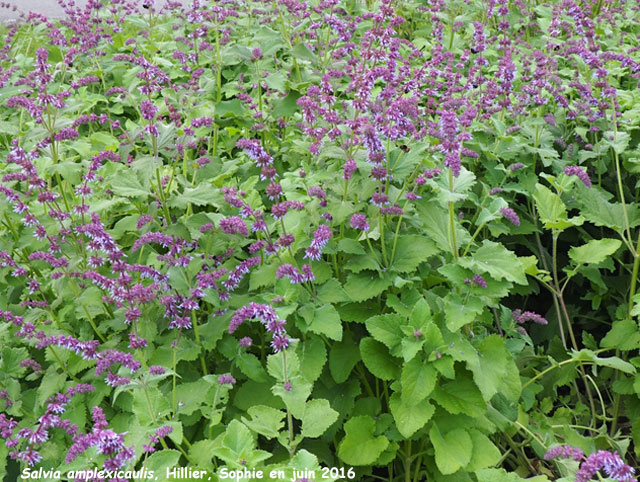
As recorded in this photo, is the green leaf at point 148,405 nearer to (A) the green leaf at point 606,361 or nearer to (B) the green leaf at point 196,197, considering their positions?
Answer: (B) the green leaf at point 196,197

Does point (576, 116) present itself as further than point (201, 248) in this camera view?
Yes

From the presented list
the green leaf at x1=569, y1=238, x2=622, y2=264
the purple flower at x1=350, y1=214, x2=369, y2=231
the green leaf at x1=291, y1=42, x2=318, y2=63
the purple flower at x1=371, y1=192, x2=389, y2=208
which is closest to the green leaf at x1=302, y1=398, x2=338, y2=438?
the purple flower at x1=350, y1=214, x2=369, y2=231

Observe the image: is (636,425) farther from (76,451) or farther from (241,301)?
(76,451)

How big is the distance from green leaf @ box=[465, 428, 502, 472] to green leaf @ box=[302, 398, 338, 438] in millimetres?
630

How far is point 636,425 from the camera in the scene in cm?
312

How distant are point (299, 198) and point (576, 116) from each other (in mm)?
2006

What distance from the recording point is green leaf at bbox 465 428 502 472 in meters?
2.59

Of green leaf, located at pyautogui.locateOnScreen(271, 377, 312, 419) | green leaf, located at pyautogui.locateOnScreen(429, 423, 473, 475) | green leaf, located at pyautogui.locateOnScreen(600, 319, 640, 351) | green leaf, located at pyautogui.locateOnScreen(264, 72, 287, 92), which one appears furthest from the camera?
green leaf, located at pyautogui.locateOnScreen(264, 72, 287, 92)

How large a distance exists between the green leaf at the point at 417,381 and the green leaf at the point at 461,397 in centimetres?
12

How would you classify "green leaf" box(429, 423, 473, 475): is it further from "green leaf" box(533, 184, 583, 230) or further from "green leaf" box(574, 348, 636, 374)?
"green leaf" box(533, 184, 583, 230)

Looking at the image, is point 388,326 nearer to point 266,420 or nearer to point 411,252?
point 411,252

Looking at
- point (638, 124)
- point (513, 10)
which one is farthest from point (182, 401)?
point (513, 10)

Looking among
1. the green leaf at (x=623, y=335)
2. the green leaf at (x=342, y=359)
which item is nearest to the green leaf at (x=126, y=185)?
the green leaf at (x=342, y=359)

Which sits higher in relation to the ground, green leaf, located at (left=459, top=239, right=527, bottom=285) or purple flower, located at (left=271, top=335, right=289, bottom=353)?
green leaf, located at (left=459, top=239, right=527, bottom=285)
